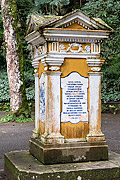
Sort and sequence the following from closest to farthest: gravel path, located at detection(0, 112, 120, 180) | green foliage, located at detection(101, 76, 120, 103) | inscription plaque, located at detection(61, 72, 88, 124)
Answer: inscription plaque, located at detection(61, 72, 88, 124)
gravel path, located at detection(0, 112, 120, 180)
green foliage, located at detection(101, 76, 120, 103)

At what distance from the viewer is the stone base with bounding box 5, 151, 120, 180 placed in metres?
4.53

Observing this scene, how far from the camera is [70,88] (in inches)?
207

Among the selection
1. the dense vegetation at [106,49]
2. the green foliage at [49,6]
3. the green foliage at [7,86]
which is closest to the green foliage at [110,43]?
the dense vegetation at [106,49]

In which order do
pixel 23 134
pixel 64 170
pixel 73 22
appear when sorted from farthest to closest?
pixel 23 134
pixel 73 22
pixel 64 170

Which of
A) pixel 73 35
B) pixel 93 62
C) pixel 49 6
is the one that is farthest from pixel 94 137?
pixel 49 6

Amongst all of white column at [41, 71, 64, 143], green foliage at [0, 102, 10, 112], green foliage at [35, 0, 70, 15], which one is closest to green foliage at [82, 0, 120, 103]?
green foliage at [35, 0, 70, 15]

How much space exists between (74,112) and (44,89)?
0.64m

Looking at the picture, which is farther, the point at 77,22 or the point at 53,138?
the point at 77,22

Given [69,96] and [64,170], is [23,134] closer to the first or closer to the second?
[69,96]

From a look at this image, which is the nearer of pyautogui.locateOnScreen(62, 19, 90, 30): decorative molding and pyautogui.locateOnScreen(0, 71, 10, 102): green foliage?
pyautogui.locateOnScreen(62, 19, 90, 30): decorative molding

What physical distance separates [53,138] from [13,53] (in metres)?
8.77

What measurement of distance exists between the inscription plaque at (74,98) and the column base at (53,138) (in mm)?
270

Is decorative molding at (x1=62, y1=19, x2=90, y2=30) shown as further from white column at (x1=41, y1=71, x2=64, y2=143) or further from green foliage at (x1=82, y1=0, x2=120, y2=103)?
green foliage at (x1=82, y1=0, x2=120, y2=103)

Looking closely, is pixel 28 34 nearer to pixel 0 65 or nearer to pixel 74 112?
pixel 74 112
